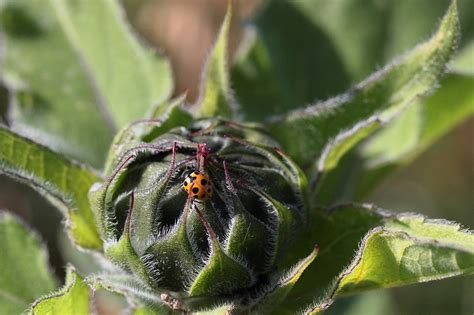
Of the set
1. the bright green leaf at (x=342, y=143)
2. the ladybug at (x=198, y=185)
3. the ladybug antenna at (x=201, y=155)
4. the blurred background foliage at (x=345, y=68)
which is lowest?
the blurred background foliage at (x=345, y=68)

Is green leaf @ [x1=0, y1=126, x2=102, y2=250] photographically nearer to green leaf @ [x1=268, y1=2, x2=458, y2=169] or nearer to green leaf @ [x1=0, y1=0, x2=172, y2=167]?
green leaf @ [x1=268, y1=2, x2=458, y2=169]

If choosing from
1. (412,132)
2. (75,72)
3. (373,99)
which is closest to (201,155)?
(373,99)

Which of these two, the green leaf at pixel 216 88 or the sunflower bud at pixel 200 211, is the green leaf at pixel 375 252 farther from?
the green leaf at pixel 216 88

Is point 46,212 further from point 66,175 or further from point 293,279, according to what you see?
point 293,279

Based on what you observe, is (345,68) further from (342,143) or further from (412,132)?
(342,143)

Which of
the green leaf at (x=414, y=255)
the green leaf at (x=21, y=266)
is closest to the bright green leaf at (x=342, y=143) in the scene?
the green leaf at (x=414, y=255)

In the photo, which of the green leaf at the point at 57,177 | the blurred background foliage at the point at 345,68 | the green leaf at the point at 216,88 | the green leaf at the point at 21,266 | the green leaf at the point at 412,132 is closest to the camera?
the green leaf at the point at 57,177

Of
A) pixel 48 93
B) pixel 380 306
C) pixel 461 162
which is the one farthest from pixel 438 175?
pixel 48 93
